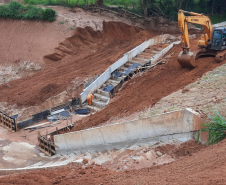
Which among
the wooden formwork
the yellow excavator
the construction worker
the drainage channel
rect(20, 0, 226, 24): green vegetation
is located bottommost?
the wooden formwork

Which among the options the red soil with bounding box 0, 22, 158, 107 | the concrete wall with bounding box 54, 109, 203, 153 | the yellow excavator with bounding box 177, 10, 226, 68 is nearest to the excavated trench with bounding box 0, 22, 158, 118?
the red soil with bounding box 0, 22, 158, 107

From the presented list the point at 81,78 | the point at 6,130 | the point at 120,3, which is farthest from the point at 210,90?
the point at 120,3

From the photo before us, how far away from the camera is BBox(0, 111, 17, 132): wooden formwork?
57.9 ft

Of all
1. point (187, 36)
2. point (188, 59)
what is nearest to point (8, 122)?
point (188, 59)

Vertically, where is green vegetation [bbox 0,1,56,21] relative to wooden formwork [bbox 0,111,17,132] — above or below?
above

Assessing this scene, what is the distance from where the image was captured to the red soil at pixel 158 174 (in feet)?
25.9

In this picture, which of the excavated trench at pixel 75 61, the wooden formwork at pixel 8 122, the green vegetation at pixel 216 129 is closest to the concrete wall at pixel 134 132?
the green vegetation at pixel 216 129

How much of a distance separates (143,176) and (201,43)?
13.4 meters

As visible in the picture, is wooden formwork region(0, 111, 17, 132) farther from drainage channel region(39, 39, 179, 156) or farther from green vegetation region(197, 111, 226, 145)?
green vegetation region(197, 111, 226, 145)

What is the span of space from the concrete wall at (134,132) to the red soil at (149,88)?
1671mm

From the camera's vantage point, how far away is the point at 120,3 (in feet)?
122

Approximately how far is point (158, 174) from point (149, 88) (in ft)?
32.9

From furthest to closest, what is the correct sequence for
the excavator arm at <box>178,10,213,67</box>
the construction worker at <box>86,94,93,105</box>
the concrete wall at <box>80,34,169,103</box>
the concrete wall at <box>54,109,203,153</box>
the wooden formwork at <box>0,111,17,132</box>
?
the concrete wall at <box>80,34,169,103</box> < the construction worker at <box>86,94,93,105</box> < the excavator arm at <box>178,10,213,67</box> < the wooden formwork at <box>0,111,17,132</box> < the concrete wall at <box>54,109,203,153</box>

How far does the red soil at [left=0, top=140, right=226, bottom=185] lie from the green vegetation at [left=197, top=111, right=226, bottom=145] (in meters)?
0.80
